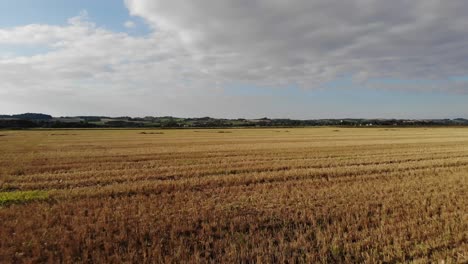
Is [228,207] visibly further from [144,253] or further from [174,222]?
[144,253]

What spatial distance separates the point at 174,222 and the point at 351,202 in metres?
5.26

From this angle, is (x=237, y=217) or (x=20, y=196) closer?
(x=237, y=217)

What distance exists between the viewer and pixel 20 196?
11.8 m

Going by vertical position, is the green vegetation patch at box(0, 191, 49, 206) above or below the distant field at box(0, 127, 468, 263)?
below

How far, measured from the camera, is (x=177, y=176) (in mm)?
15812

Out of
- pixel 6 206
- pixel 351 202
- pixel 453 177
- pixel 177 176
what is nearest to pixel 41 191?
pixel 6 206

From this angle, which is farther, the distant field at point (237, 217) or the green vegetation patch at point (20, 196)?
the green vegetation patch at point (20, 196)

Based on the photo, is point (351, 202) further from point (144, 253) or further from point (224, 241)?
point (144, 253)

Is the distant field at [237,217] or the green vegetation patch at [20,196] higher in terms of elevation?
the distant field at [237,217]

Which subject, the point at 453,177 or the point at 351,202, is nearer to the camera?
the point at 351,202

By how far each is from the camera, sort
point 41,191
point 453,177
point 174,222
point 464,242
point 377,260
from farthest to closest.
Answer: point 453,177 < point 41,191 < point 174,222 < point 464,242 < point 377,260

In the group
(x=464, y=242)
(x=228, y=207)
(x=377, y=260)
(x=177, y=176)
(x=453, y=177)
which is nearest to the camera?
(x=377, y=260)

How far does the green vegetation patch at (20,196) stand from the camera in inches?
435

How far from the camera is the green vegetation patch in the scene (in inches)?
435
